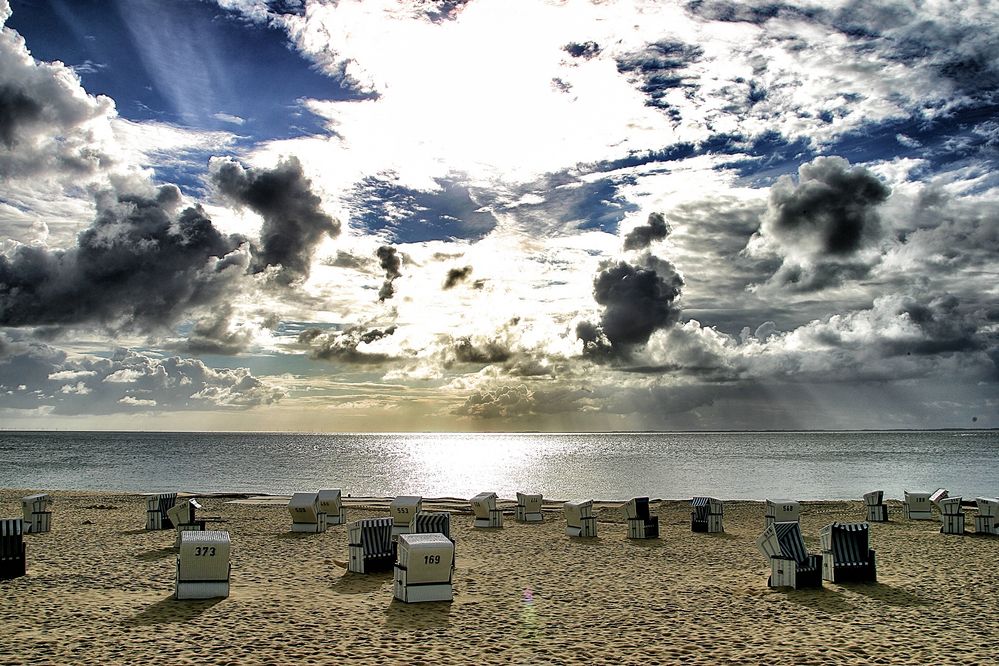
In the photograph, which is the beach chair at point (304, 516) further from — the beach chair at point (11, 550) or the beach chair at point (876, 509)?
the beach chair at point (876, 509)

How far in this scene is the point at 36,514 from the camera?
82.2 feet

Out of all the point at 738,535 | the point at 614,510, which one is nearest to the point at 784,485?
the point at 614,510

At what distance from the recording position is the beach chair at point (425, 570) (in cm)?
1427

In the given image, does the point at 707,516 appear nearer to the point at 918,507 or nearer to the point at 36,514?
the point at 918,507

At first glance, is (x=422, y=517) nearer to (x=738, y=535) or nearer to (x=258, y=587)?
(x=258, y=587)

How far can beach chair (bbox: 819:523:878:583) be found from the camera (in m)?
16.4

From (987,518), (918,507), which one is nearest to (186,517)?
(987,518)

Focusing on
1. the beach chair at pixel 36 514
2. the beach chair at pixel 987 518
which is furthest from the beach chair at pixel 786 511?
the beach chair at pixel 36 514

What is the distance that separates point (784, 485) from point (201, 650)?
6404 centimetres

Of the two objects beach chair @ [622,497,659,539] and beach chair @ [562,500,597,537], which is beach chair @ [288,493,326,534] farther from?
beach chair @ [622,497,659,539]

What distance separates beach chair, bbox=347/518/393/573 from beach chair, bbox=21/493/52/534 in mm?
13252

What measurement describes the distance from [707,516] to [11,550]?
20537 millimetres

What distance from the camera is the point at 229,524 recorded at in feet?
93.9

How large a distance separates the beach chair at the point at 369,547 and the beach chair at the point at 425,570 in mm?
3172
